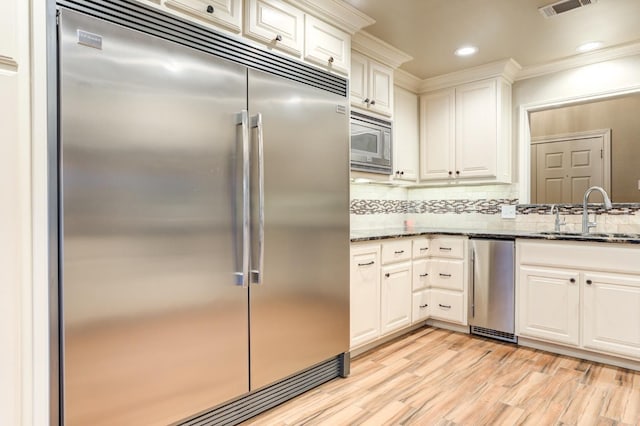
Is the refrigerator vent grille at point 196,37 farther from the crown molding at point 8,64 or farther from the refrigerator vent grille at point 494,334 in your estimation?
the refrigerator vent grille at point 494,334

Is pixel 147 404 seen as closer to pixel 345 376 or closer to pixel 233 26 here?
pixel 345 376

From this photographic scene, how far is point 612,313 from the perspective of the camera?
2615 mm

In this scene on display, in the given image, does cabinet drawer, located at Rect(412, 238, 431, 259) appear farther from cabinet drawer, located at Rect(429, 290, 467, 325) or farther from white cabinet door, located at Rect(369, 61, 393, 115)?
white cabinet door, located at Rect(369, 61, 393, 115)

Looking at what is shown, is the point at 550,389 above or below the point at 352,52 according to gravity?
below

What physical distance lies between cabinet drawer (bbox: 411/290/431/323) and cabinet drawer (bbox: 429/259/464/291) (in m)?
0.14

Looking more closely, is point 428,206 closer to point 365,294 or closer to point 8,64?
point 365,294

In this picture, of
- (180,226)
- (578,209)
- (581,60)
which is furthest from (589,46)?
(180,226)

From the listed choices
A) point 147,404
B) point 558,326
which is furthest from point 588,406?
point 147,404

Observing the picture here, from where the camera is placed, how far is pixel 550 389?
231 cm

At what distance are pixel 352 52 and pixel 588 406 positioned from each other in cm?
270

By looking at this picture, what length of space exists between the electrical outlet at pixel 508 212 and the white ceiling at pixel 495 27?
4.35ft

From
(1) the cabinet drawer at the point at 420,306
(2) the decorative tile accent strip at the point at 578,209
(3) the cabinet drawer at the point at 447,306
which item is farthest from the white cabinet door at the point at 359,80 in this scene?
(2) the decorative tile accent strip at the point at 578,209

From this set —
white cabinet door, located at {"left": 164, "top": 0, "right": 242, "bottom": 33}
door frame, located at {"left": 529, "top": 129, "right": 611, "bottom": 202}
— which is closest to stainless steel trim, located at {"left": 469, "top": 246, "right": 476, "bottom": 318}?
door frame, located at {"left": 529, "top": 129, "right": 611, "bottom": 202}

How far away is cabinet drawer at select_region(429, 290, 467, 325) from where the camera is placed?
3314 mm
